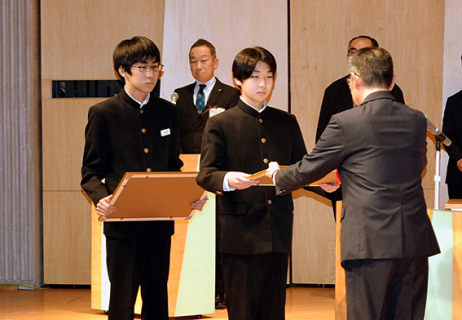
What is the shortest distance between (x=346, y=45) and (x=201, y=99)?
1498 millimetres

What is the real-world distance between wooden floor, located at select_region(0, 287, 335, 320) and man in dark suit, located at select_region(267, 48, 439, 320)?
191 cm

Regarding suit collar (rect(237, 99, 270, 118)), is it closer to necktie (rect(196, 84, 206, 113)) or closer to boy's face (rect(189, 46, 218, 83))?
necktie (rect(196, 84, 206, 113))

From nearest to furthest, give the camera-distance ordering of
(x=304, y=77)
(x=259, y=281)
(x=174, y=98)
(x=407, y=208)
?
(x=407, y=208) → (x=259, y=281) → (x=174, y=98) → (x=304, y=77)

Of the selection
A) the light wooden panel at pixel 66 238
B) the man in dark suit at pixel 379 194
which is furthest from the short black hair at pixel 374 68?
the light wooden panel at pixel 66 238

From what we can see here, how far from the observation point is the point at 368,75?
85.6 inches

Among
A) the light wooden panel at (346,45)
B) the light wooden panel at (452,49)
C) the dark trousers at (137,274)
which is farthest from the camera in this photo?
the light wooden panel at (346,45)

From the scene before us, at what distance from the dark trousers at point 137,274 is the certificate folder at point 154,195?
0.11m

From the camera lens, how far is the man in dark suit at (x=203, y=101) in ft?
14.1

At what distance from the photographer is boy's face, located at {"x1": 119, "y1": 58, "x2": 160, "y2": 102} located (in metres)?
2.60

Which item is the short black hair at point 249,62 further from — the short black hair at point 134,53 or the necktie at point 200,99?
the necktie at point 200,99

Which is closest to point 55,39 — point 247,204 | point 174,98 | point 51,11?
point 51,11

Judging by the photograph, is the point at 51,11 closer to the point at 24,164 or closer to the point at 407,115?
the point at 24,164

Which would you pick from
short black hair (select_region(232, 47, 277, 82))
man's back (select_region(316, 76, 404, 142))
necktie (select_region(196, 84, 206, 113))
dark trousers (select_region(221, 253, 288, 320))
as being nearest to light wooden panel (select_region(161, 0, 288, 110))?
man's back (select_region(316, 76, 404, 142))

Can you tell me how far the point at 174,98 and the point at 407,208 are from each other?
2.38 meters
